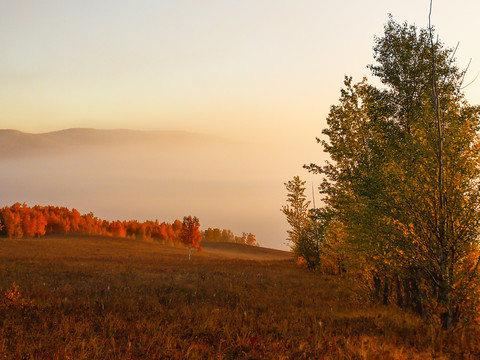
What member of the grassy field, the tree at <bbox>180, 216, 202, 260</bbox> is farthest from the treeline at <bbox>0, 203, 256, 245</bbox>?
the grassy field

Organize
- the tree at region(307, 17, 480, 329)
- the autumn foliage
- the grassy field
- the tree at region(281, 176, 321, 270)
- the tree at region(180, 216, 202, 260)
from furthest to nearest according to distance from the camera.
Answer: the autumn foliage → the tree at region(180, 216, 202, 260) → the tree at region(281, 176, 321, 270) → the tree at region(307, 17, 480, 329) → the grassy field

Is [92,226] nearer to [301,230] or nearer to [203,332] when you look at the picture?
[301,230]

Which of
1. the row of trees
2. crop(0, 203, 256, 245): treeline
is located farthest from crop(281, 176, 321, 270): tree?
crop(0, 203, 256, 245): treeline

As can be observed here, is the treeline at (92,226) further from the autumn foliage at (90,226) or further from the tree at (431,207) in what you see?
the tree at (431,207)

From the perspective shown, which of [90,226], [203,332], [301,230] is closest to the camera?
[203,332]

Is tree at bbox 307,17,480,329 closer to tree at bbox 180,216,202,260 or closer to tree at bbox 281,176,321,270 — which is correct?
tree at bbox 281,176,321,270

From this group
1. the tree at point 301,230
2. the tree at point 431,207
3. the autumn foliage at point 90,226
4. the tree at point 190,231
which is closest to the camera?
the tree at point 431,207

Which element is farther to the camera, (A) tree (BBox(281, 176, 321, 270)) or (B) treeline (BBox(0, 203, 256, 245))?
(B) treeline (BBox(0, 203, 256, 245))

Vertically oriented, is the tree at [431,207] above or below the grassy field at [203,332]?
above

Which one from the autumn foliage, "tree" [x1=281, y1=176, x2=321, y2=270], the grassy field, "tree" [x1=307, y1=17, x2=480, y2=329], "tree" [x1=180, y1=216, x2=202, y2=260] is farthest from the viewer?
the autumn foliage

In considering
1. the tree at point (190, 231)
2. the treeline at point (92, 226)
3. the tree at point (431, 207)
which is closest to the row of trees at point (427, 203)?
the tree at point (431, 207)

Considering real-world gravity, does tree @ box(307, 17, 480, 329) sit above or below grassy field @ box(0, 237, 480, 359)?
above

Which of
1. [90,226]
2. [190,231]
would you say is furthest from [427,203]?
[90,226]

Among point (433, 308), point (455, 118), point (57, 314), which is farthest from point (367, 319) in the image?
point (57, 314)
